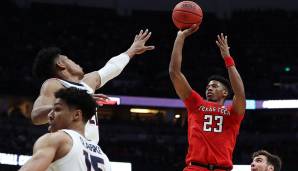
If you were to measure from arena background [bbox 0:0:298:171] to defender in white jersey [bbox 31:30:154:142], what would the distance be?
15.4 metres

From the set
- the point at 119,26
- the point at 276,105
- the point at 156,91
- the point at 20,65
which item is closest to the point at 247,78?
the point at 276,105

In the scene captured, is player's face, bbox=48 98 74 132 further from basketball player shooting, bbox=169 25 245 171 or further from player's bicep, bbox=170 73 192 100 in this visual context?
player's bicep, bbox=170 73 192 100

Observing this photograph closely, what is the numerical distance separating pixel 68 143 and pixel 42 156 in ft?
0.69

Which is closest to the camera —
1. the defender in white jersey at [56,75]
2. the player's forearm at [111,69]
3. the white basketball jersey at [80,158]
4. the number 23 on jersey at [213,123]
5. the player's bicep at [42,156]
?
the player's bicep at [42,156]

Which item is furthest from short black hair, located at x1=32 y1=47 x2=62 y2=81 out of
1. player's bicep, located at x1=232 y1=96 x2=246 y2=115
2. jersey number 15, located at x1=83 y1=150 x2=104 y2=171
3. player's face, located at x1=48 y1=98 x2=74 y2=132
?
player's bicep, located at x1=232 y1=96 x2=246 y2=115

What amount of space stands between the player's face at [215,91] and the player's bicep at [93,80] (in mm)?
1256

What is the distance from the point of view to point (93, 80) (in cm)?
535

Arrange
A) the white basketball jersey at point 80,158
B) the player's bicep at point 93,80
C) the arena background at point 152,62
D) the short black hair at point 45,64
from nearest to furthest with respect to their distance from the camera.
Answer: the white basketball jersey at point 80,158
the short black hair at point 45,64
the player's bicep at point 93,80
the arena background at point 152,62

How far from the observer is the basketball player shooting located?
5.62 m

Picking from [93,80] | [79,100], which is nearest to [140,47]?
[93,80]

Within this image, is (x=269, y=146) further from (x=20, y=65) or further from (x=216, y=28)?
(x=20, y=65)

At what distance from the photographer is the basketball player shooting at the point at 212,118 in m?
5.62

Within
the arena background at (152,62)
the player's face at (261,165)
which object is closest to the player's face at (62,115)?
the player's face at (261,165)

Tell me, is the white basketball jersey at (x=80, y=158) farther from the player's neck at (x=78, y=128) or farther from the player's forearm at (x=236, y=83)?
the player's forearm at (x=236, y=83)
